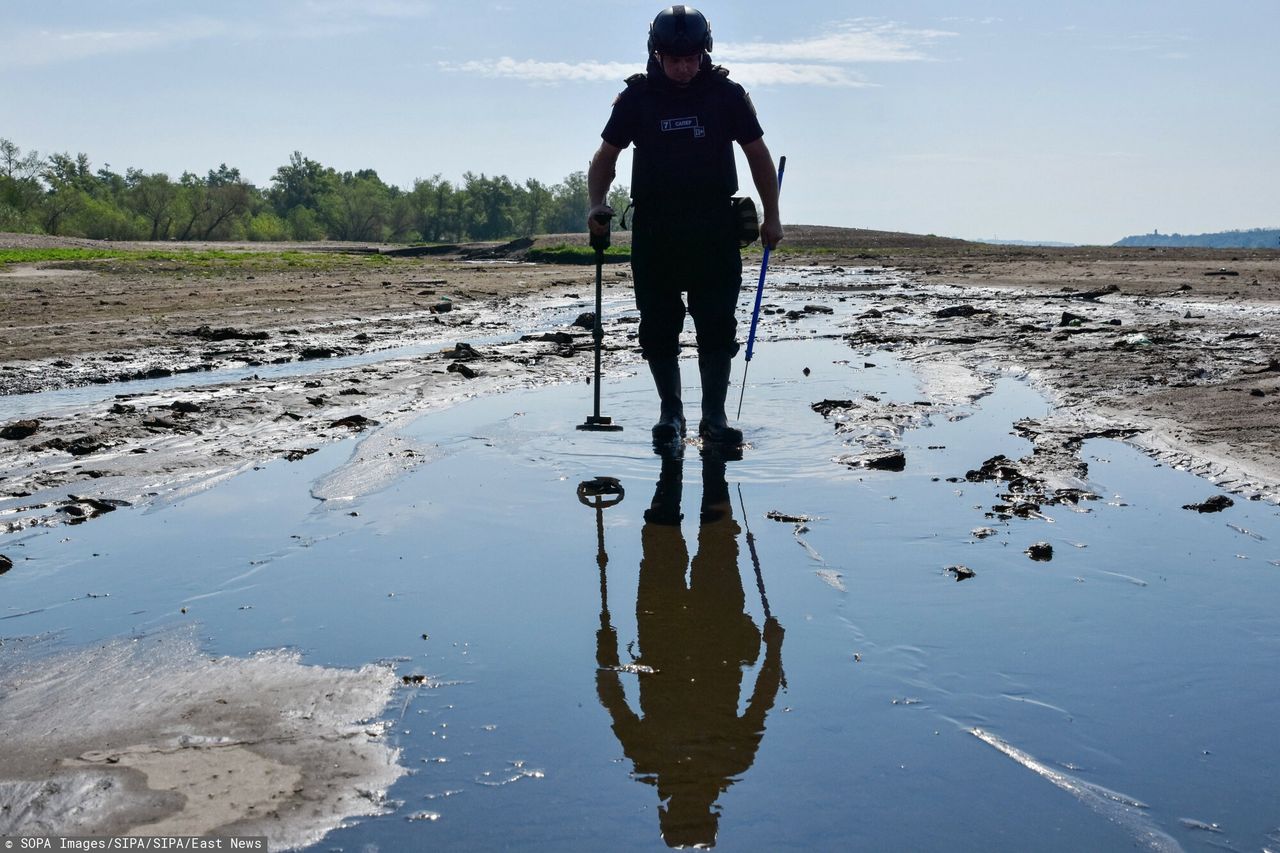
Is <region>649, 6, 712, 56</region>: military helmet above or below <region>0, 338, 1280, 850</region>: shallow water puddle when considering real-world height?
above

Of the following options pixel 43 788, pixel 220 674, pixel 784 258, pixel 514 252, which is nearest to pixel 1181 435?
pixel 220 674

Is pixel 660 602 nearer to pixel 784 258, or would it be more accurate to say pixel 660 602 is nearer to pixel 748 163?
pixel 748 163

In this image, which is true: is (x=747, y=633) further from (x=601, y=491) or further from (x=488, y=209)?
(x=488, y=209)

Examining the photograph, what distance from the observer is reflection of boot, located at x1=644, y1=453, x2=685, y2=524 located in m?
4.98

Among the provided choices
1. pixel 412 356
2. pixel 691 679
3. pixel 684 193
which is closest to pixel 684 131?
pixel 684 193

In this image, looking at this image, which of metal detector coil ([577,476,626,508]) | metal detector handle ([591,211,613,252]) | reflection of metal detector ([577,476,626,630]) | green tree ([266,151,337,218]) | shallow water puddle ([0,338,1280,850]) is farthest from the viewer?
green tree ([266,151,337,218])

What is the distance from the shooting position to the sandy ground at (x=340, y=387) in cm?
265


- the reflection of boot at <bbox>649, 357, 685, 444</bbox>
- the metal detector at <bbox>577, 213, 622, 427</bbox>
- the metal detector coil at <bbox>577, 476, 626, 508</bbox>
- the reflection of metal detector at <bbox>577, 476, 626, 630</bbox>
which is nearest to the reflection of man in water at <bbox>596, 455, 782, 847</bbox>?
the reflection of metal detector at <bbox>577, 476, 626, 630</bbox>

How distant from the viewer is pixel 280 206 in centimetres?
13425

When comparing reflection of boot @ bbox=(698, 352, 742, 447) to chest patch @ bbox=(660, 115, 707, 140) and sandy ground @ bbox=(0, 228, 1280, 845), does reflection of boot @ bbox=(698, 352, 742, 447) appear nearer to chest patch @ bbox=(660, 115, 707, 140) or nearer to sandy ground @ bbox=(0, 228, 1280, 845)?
sandy ground @ bbox=(0, 228, 1280, 845)

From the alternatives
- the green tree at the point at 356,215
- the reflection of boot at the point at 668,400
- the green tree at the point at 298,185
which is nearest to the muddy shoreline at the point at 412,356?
the reflection of boot at the point at 668,400

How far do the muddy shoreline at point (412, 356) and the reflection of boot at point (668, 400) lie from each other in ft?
4.47

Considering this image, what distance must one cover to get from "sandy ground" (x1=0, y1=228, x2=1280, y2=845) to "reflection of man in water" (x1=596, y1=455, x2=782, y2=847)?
24.9 inches

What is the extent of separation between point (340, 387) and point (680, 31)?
4180 millimetres
